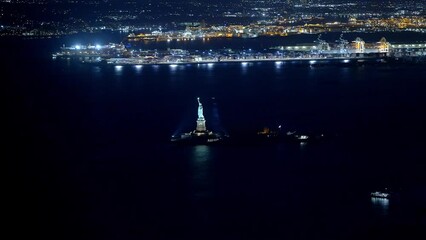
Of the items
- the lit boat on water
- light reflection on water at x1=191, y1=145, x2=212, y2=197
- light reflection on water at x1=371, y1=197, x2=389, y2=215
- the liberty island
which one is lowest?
light reflection on water at x1=371, y1=197, x2=389, y2=215

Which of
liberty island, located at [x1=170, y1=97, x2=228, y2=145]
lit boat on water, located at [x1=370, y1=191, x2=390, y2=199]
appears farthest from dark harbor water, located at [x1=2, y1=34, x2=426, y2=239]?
liberty island, located at [x1=170, y1=97, x2=228, y2=145]

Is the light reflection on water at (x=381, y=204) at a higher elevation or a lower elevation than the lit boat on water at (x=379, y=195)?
lower

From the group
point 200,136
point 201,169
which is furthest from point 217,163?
point 200,136

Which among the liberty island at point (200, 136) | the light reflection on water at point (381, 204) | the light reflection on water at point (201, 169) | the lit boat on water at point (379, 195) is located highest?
the liberty island at point (200, 136)

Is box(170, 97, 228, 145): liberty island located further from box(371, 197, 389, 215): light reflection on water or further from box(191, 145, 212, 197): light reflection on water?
box(371, 197, 389, 215): light reflection on water

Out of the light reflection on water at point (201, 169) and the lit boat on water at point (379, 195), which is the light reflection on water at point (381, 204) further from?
the light reflection on water at point (201, 169)

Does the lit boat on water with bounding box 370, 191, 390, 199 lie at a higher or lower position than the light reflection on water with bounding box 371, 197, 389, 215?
higher

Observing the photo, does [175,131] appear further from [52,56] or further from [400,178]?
[52,56]

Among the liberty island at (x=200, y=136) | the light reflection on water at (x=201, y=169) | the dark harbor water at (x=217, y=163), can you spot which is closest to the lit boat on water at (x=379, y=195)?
the dark harbor water at (x=217, y=163)

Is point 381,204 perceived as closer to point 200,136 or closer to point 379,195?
point 379,195

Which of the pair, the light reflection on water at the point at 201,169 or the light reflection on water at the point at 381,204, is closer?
the light reflection on water at the point at 381,204
